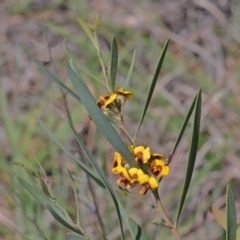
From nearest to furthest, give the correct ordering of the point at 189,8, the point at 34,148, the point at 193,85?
the point at 34,148 < the point at 193,85 < the point at 189,8

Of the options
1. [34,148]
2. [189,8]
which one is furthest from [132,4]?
[34,148]

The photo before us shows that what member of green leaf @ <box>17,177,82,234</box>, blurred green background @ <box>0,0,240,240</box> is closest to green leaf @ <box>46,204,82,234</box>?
green leaf @ <box>17,177,82,234</box>

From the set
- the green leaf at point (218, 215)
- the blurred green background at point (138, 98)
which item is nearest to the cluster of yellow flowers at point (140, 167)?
the green leaf at point (218, 215)

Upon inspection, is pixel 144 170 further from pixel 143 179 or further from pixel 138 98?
pixel 138 98

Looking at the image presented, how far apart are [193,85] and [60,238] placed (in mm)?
891

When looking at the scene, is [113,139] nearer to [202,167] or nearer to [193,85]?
[202,167]

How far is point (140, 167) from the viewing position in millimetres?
593

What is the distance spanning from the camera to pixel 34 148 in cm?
202

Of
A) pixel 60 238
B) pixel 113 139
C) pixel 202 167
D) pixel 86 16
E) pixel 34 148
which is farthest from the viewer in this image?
pixel 86 16

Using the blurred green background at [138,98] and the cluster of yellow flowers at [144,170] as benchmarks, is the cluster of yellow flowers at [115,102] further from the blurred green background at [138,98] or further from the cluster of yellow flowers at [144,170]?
the blurred green background at [138,98]

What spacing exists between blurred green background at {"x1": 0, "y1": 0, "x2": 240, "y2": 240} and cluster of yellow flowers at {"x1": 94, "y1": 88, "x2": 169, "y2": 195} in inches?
36.1

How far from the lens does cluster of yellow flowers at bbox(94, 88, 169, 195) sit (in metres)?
0.58

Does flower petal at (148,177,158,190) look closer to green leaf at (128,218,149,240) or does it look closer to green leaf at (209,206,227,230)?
green leaf at (128,218,149,240)

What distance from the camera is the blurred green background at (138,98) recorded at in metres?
1.76
